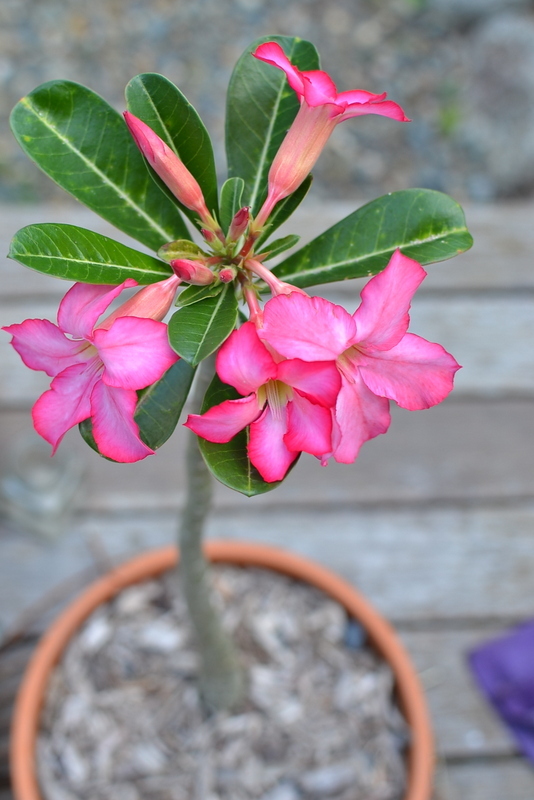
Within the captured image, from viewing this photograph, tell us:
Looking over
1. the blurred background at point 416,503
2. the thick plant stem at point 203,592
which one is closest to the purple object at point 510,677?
the blurred background at point 416,503

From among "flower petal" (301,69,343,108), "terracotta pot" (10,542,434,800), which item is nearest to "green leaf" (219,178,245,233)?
"flower petal" (301,69,343,108)

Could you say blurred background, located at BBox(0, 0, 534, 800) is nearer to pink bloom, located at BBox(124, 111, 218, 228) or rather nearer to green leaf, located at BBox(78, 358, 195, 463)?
green leaf, located at BBox(78, 358, 195, 463)

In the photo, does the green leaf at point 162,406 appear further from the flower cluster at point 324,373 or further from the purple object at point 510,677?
the purple object at point 510,677

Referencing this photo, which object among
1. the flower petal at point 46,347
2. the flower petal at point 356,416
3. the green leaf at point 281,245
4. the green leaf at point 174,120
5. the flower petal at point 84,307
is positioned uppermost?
the green leaf at point 174,120

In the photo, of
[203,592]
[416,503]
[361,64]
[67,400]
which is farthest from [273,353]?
[361,64]

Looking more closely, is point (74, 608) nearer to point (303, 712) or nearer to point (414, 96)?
point (303, 712)

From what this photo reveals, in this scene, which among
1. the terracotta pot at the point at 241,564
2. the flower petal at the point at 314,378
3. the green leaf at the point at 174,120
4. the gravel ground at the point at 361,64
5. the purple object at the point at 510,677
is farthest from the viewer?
the gravel ground at the point at 361,64
